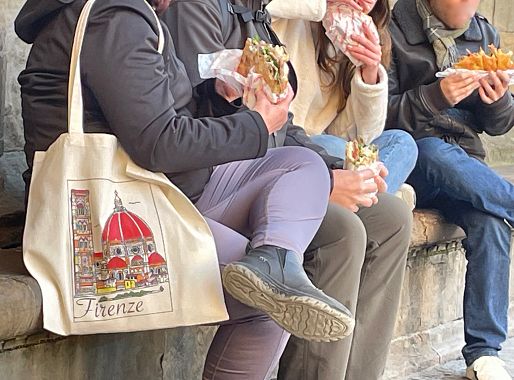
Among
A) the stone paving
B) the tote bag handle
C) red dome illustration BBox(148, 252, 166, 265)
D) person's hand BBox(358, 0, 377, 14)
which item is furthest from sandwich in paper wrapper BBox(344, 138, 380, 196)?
the stone paving

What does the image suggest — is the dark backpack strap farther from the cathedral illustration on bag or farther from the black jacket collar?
the black jacket collar

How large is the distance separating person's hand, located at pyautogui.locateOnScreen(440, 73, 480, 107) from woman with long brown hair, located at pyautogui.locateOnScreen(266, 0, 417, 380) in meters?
0.23

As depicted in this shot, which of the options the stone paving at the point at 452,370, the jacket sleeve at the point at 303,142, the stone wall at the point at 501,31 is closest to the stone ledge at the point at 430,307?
the stone paving at the point at 452,370

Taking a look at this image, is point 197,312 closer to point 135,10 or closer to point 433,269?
point 135,10

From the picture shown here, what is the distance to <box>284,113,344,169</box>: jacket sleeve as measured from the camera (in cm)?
298

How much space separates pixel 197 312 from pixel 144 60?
0.56 metres

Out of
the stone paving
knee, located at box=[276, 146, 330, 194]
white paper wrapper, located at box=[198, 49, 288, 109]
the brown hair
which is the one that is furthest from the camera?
the stone paving

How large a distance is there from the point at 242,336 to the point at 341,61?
1.24 metres

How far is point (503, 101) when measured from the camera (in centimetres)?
377

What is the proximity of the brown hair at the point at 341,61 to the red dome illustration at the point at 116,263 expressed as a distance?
1316mm

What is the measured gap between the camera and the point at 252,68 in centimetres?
255

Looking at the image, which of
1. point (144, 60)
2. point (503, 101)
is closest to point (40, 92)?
point (144, 60)

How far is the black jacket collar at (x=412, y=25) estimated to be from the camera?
Result: 3863 millimetres

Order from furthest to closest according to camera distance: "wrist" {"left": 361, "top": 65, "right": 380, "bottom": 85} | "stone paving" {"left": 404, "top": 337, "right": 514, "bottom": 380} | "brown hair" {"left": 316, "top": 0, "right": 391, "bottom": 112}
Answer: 1. "stone paving" {"left": 404, "top": 337, "right": 514, "bottom": 380}
2. "brown hair" {"left": 316, "top": 0, "right": 391, "bottom": 112}
3. "wrist" {"left": 361, "top": 65, "right": 380, "bottom": 85}
